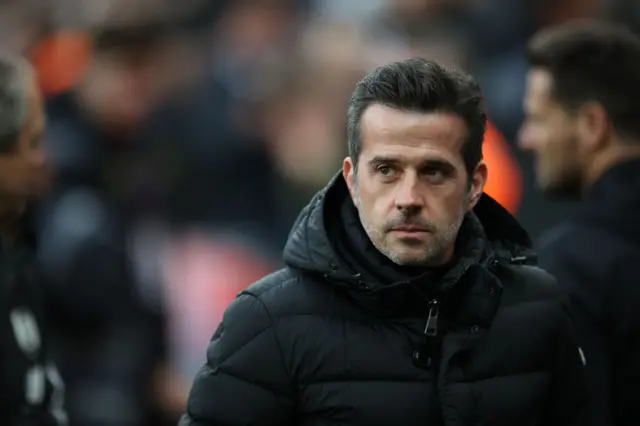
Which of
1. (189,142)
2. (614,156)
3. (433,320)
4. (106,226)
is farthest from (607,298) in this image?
(189,142)

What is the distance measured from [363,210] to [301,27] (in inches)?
188

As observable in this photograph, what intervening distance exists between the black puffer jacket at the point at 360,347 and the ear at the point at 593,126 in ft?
4.26

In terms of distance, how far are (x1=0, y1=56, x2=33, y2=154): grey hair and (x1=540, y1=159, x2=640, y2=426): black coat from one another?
1608 mm

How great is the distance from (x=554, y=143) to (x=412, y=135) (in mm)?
1508

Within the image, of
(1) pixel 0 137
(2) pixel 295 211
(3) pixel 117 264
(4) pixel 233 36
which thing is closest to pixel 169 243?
(2) pixel 295 211

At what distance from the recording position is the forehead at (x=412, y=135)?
3.10 meters

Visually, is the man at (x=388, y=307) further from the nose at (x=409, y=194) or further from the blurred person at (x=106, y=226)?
the blurred person at (x=106, y=226)

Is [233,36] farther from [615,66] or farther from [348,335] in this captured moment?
[348,335]

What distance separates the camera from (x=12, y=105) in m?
4.06

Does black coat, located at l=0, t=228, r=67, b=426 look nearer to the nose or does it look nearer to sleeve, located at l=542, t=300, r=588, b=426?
the nose

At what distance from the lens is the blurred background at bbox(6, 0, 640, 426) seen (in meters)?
5.14

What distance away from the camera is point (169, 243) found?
6.31 m

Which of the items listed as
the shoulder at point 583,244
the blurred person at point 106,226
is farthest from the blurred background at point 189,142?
the shoulder at point 583,244

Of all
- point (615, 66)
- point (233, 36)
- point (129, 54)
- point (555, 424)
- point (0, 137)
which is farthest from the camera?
point (233, 36)
